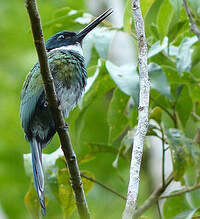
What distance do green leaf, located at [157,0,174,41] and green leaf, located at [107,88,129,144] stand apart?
45cm

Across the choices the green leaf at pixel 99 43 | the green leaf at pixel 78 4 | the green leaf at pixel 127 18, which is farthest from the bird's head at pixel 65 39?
the green leaf at pixel 78 4

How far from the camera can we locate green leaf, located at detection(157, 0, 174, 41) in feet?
9.20

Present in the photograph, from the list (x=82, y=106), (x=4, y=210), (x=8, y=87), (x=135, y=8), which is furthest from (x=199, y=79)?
(x=8, y=87)

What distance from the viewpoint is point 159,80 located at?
2.81 meters

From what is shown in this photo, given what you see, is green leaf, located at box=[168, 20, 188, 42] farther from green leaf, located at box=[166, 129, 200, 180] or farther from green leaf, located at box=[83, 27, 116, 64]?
green leaf, located at box=[166, 129, 200, 180]

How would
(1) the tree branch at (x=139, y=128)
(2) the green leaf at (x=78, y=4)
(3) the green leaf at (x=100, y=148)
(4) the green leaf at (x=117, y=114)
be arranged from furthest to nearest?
(2) the green leaf at (x=78, y=4) < (3) the green leaf at (x=100, y=148) < (4) the green leaf at (x=117, y=114) < (1) the tree branch at (x=139, y=128)

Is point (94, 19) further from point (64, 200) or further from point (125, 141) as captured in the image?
point (64, 200)

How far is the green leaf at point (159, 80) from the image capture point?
9.14 feet

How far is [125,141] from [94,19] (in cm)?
81

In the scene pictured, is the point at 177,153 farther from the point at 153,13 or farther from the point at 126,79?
the point at 153,13

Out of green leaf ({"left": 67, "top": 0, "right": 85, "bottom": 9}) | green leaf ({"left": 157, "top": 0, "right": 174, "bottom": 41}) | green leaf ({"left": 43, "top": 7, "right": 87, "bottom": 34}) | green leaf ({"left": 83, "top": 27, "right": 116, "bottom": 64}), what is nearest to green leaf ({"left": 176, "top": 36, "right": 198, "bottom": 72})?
green leaf ({"left": 157, "top": 0, "right": 174, "bottom": 41})

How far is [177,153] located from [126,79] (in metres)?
0.46

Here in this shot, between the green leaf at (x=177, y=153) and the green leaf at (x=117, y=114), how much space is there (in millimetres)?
392

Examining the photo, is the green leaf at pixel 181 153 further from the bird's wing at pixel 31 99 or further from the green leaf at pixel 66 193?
the bird's wing at pixel 31 99
